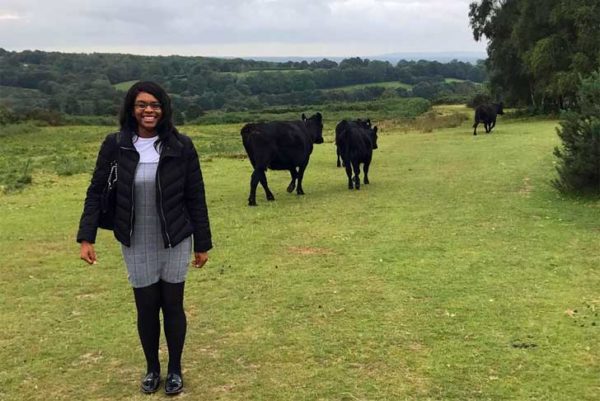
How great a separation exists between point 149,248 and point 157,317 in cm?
65

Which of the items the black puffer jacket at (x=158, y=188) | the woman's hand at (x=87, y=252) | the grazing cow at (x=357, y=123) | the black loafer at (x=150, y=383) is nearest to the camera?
the black puffer jacket at (x=158, y=188)

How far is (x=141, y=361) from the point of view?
5621 millimetres

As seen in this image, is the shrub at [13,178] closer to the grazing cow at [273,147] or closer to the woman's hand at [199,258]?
the grazing cow at [273,147]

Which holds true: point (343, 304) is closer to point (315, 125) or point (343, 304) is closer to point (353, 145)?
point (353, 145)

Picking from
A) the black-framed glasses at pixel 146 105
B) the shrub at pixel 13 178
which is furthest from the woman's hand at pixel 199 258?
the shrub at pixel 13 178

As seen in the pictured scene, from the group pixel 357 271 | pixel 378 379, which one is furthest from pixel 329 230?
pixel 378 379

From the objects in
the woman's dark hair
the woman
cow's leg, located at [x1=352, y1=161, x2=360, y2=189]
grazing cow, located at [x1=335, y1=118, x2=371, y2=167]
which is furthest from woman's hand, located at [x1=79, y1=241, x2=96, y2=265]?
grazing cow, located at [x1=335, y1=118, x2=371, y2=167]

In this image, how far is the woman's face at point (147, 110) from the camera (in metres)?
4.63

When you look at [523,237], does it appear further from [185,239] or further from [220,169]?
[220,169]

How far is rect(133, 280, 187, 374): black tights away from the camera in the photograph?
16.0 feet

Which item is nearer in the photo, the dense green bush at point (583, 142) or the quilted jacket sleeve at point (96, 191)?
the quilted jacket sleeve at point (96, 191)

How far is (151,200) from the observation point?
4.66 m

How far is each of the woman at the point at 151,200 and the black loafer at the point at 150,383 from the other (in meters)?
0.13

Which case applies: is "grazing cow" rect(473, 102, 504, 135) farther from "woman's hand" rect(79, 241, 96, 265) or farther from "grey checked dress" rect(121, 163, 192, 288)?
"woman's hand" rect(79, 241, 96, 265)
